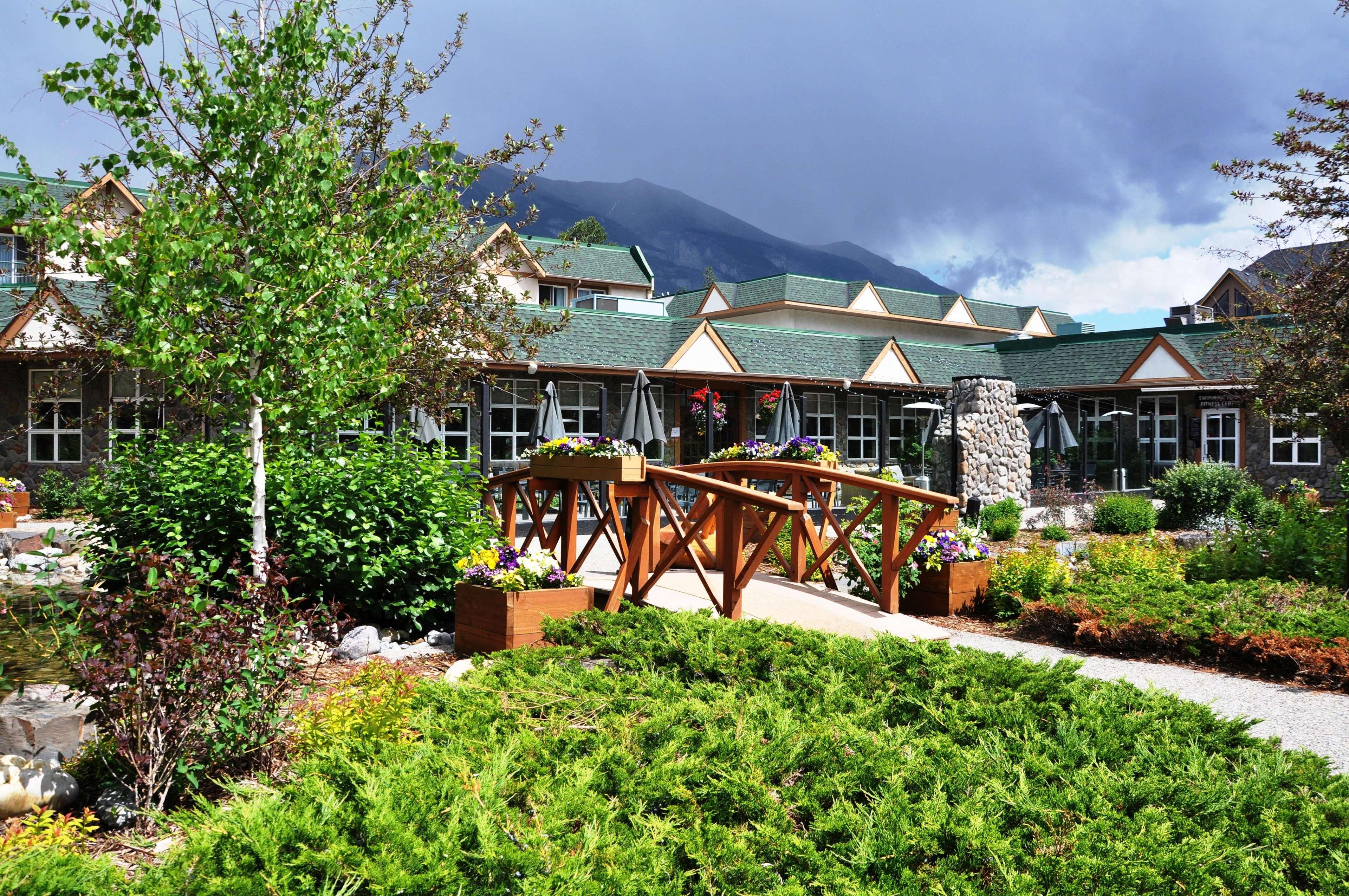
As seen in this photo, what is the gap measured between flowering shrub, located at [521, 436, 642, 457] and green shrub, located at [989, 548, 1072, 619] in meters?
3.97

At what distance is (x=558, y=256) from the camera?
42.0 m

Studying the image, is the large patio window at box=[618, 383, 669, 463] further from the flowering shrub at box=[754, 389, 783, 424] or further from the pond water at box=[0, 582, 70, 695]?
the pond water at box=[0, 582, 70, 695]

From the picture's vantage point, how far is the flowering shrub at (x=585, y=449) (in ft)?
24.8

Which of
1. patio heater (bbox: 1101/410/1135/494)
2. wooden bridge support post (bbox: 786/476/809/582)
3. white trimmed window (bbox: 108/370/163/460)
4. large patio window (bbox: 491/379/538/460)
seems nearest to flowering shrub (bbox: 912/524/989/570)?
wooden bridge support post (bbox: 786/476/809/582)

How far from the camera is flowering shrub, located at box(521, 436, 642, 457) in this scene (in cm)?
755

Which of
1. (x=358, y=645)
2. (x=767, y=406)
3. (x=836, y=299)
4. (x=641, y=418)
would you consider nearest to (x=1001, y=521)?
(x=641, y=418)

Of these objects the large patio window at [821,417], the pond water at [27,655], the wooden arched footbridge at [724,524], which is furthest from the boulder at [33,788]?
the large patio window at [821,417]

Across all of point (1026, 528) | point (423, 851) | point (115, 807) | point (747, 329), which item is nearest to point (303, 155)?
point (115, 807)

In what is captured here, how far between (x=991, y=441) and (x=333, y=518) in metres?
16.3

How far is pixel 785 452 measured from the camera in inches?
472

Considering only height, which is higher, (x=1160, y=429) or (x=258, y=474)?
(x=1160, y=429)

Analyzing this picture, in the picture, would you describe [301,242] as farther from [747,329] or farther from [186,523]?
[747,329]

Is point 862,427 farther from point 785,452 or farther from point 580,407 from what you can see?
point 785,452

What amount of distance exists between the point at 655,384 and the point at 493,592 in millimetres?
17198
